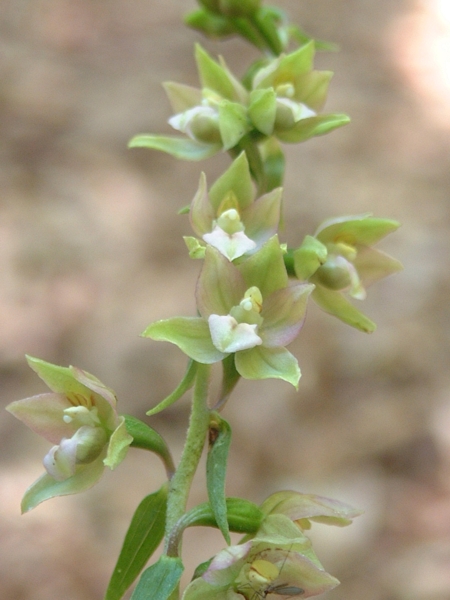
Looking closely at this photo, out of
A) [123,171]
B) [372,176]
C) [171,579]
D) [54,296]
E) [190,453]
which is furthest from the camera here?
[372,176]

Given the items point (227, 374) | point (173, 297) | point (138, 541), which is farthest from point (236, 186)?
point (173, 297)

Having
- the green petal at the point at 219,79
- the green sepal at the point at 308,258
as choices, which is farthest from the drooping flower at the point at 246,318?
the green petal at the point at 219,79

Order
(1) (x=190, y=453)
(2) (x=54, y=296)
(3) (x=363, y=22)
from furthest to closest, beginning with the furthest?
(3) (x=363, y=22)
(2) (x=54, y=296)
(1) (x=190, y=453)

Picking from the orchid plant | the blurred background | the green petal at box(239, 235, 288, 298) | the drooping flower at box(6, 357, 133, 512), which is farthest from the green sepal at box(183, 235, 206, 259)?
the blurred background

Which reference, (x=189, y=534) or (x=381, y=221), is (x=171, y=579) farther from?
(x=189, y=534)

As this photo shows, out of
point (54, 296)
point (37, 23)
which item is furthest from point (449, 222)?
point (37, 23)

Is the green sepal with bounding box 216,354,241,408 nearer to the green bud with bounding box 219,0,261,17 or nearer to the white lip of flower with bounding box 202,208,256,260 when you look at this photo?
the white lip of flower with bounding box 202,208,256,260

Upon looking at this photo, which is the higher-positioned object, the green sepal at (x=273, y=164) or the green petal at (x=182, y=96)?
the green petal at (x=182, y=96)

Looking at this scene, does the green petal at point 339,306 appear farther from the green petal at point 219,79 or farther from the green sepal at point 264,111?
the green petal at point 219,79
